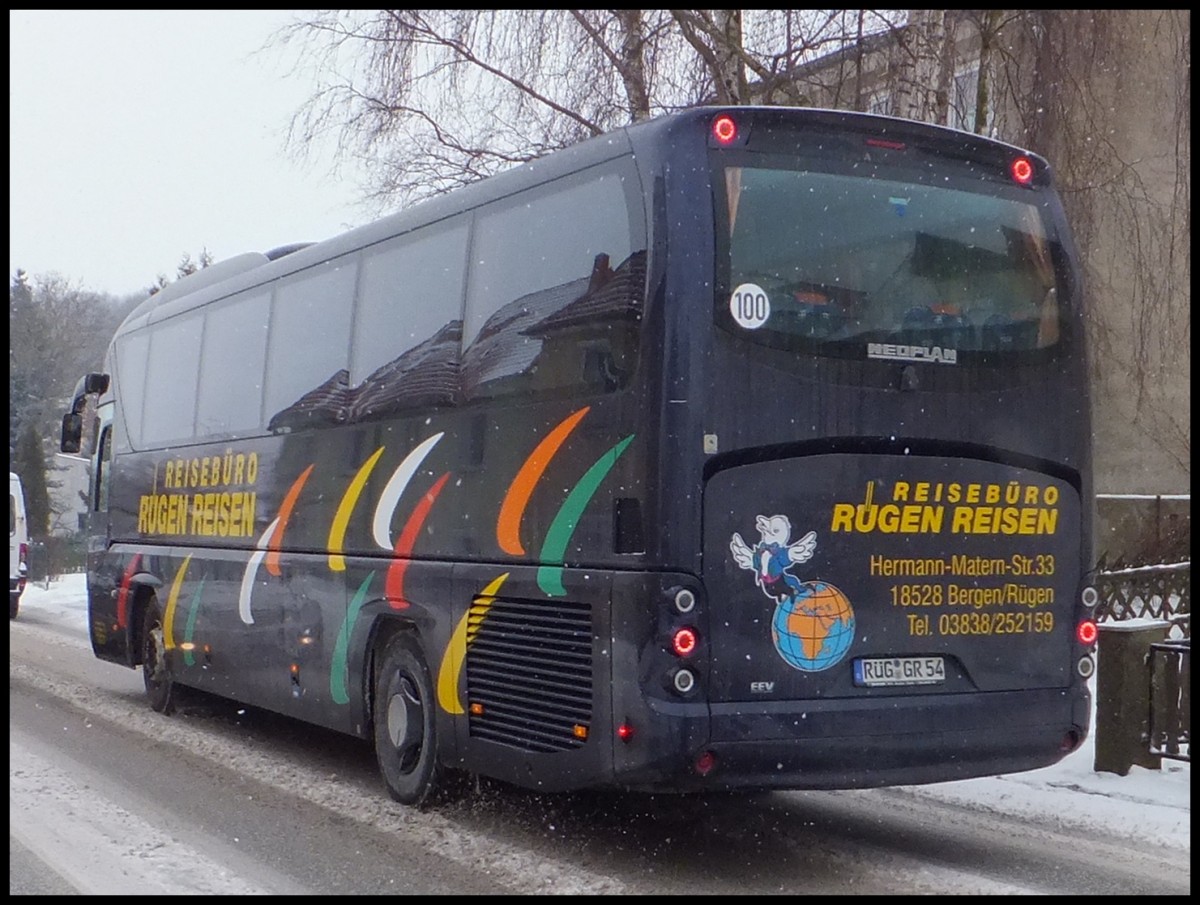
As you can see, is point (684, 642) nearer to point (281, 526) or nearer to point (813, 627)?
point (813, 627)

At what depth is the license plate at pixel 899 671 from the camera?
707 cm

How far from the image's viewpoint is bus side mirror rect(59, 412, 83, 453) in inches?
580

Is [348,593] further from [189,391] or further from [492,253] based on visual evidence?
[189,391]

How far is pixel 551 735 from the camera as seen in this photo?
7.29 meters

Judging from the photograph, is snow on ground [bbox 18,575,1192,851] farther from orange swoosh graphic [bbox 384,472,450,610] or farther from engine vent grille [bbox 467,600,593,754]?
orange swoosh graphic [bbox 384,472,450,610]

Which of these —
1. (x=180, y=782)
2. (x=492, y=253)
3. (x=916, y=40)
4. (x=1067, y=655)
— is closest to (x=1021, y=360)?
(x=1067, y=655)


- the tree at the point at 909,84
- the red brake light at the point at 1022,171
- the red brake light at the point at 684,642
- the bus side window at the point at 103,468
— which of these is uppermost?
the tree at the point at 909,84

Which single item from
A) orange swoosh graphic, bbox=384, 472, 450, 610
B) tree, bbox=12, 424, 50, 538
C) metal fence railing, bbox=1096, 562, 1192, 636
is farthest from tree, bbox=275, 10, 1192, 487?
tree, bbox=12, 424, 50, 538

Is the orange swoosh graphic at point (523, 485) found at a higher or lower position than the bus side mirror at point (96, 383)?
lower

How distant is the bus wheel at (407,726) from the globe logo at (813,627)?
2.31 m

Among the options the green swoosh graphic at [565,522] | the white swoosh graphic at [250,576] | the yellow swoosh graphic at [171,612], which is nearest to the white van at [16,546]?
the yellow swoosh graphic at [171,612]

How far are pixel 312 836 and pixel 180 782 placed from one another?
2020 millimetres

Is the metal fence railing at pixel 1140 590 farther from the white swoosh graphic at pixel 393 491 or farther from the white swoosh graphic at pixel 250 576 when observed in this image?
the white swoosh graphic at pixel 393 491

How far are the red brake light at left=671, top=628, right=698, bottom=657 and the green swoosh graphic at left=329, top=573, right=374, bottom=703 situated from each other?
3.02 metres
